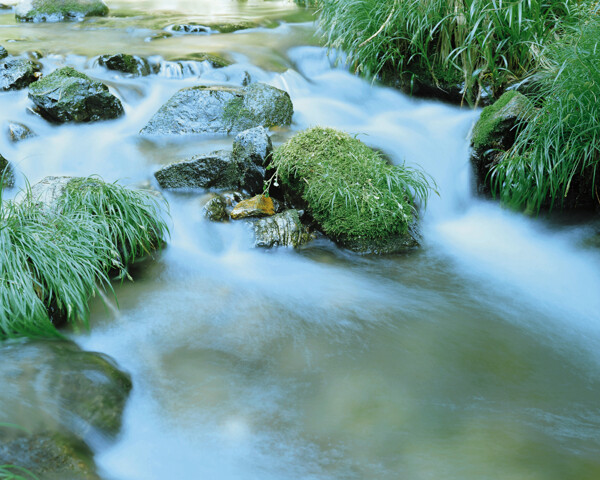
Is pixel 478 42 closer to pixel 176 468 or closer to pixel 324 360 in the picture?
pixel 324 360

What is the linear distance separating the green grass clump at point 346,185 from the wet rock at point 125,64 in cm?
314

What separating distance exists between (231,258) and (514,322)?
2041mm

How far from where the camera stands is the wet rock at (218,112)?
17.4 feet

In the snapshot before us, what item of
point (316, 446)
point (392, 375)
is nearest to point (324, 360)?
point (392, 375)

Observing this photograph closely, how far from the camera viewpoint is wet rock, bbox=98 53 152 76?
6.43 meters

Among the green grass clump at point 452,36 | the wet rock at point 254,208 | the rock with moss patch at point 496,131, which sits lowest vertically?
the wet rock at point 254,208

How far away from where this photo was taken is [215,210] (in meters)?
4.13

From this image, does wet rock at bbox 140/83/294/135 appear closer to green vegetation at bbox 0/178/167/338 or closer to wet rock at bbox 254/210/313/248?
wet rock at bbox 254/210/313/248

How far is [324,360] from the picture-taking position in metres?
2.88

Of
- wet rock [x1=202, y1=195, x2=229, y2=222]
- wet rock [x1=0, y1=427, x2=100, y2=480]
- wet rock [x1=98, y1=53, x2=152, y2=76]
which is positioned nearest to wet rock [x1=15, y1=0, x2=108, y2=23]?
wet rock [x1=98, y1=53, x2=152, y2=76]

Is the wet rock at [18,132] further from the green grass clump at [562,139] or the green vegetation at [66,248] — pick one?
the green grass clump at [562,139]

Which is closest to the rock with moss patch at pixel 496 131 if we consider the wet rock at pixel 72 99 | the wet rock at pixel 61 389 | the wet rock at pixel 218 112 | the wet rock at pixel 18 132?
the wet rock at pixel 218 112

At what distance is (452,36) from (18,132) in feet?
14.8

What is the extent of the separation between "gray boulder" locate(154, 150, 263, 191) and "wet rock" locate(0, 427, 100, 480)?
8.61 ft
